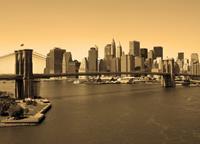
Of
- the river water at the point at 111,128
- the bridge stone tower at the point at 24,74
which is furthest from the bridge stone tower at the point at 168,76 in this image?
the river water at the point at 111,128

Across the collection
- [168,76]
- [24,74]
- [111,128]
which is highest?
[24,74]

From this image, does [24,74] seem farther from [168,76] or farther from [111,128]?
[168,76]

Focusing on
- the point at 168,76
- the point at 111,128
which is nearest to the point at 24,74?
the point at 111,128

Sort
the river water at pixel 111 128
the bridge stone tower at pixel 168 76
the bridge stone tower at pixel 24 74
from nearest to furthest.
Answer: the river water at pixel 111 128
the bridge stone tower at pixel 24 74
the bridge stone tower at pixel 168 76

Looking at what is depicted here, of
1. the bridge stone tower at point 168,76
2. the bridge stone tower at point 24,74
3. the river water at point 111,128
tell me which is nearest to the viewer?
the river water at point 111,128

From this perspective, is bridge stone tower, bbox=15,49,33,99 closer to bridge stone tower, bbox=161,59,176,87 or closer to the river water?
the river water

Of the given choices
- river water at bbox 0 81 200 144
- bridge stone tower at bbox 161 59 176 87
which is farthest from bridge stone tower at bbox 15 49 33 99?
bridge stone tower at bbox 161 59 176 87

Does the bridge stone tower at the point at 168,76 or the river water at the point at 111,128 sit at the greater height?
the bridge stone tower at the point at 168,76

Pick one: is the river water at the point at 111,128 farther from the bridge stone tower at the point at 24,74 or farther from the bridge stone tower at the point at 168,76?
the bridge stone tower at the point at 168,76

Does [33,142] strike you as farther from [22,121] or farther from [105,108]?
[105,108]
